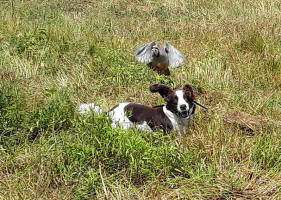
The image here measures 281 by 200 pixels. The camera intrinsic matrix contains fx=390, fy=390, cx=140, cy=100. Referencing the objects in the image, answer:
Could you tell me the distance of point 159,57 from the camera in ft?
22.6

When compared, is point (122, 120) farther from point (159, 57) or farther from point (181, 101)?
point (159, 57)

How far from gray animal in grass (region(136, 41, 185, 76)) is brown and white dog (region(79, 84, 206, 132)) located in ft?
8.44

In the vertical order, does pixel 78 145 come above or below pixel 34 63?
above

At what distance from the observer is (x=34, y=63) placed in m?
6.02

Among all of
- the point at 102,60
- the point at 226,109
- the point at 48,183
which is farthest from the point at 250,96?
the point at 48,183

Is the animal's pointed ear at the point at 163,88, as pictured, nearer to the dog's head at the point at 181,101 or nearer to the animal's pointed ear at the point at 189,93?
the dog's head at the point at 181,101

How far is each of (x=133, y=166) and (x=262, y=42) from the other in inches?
167

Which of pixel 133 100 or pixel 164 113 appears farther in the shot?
pixel 133 100

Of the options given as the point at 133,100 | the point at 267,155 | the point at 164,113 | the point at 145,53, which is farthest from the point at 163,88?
the point at 145,53

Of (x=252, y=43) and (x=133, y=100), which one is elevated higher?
(x=252, y=43)

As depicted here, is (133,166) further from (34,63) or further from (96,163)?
(34,63)

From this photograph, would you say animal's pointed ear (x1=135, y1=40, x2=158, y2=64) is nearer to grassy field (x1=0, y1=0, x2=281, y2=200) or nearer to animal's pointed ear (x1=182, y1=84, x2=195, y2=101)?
grassy field (x1=0, y1=0, x2=281, y2=200)

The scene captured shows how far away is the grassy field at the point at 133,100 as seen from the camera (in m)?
3.05

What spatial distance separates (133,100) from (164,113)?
0.95 metres
